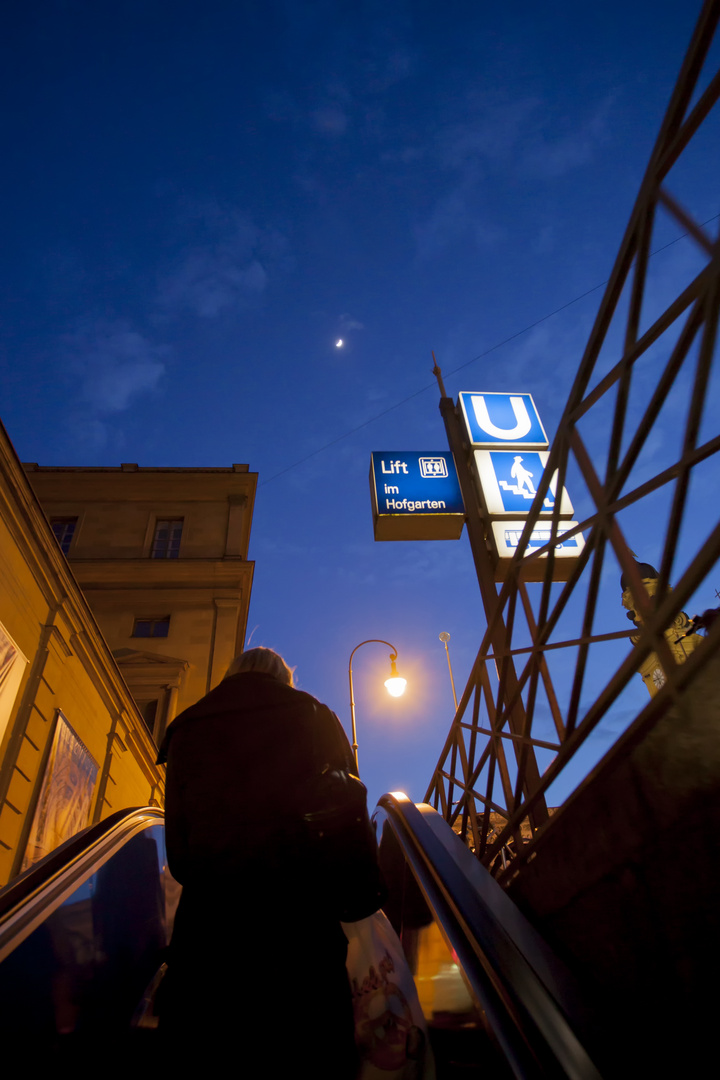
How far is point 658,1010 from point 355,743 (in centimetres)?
1452

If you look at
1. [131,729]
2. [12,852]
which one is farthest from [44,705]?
[131,729]

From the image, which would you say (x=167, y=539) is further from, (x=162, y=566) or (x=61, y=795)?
(x=61, y=795)

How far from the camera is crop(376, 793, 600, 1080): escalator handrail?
1526mm

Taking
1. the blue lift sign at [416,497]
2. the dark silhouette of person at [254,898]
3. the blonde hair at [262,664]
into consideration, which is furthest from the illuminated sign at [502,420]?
the dark silhouette of person at [254,898]

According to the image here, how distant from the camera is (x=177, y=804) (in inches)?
76.7

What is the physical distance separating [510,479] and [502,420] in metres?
1.56

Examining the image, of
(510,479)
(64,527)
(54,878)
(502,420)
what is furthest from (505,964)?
(64,527)

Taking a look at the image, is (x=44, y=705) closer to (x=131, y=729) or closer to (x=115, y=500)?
(x=131, y=729)

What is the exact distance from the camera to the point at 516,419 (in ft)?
32.6

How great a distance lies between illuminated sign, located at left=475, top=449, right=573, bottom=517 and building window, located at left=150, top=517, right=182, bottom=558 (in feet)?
54.4

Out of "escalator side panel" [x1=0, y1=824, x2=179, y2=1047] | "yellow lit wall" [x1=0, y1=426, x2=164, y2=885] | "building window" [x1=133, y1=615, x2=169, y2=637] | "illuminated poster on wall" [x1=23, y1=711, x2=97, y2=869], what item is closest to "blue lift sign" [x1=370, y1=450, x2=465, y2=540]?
"yellow lit wall" [x1=0, y1=426, x2=164, y2=885]

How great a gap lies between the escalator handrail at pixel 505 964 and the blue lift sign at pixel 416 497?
6657mm

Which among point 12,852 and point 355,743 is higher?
point 355,743

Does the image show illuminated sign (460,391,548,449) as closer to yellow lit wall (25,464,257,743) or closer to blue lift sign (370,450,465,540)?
blue lift sign (370,450,465,540)
